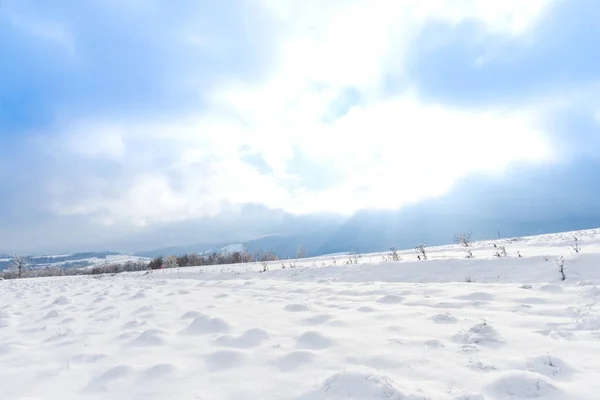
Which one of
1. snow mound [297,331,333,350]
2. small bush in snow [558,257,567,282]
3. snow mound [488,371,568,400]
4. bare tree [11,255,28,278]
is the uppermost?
bare tree [11,255,28,278]

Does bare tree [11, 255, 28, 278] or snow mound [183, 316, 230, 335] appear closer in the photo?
snow mound [183, 316, 230, 335]

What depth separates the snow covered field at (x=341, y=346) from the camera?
3184 mm

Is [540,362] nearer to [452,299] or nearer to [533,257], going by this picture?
[452,299]

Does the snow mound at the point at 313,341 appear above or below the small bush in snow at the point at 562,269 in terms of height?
below

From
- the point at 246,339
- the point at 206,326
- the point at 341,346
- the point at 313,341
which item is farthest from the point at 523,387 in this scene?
the point at 206,326

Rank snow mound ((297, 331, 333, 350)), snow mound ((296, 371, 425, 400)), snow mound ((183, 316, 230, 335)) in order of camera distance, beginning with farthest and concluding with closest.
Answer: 1. snow mound ((183, 316, 230, 335))
2. snow mound ((297, 331, 333, 350))
3. snow mound ((296, 371, 425, 400))

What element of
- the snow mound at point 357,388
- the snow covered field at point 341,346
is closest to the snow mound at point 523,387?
the snow covered field at point 341,346

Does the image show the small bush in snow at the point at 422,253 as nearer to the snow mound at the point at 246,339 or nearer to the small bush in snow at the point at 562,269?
the small bush in snow at the point at 562,269

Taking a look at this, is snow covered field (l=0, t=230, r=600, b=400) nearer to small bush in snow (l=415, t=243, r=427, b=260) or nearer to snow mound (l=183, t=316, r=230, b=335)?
snow mound (l=183, t=316, r=230, b=335)

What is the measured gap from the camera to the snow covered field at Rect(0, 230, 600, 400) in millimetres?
3184

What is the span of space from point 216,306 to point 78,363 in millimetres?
3410

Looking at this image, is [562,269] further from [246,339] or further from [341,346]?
[246,339]

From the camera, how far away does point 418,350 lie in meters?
3.93

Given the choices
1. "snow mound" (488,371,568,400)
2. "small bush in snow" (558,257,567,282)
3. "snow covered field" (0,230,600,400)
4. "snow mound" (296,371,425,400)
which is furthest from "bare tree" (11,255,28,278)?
"snow mound" (488,371,568,400)
